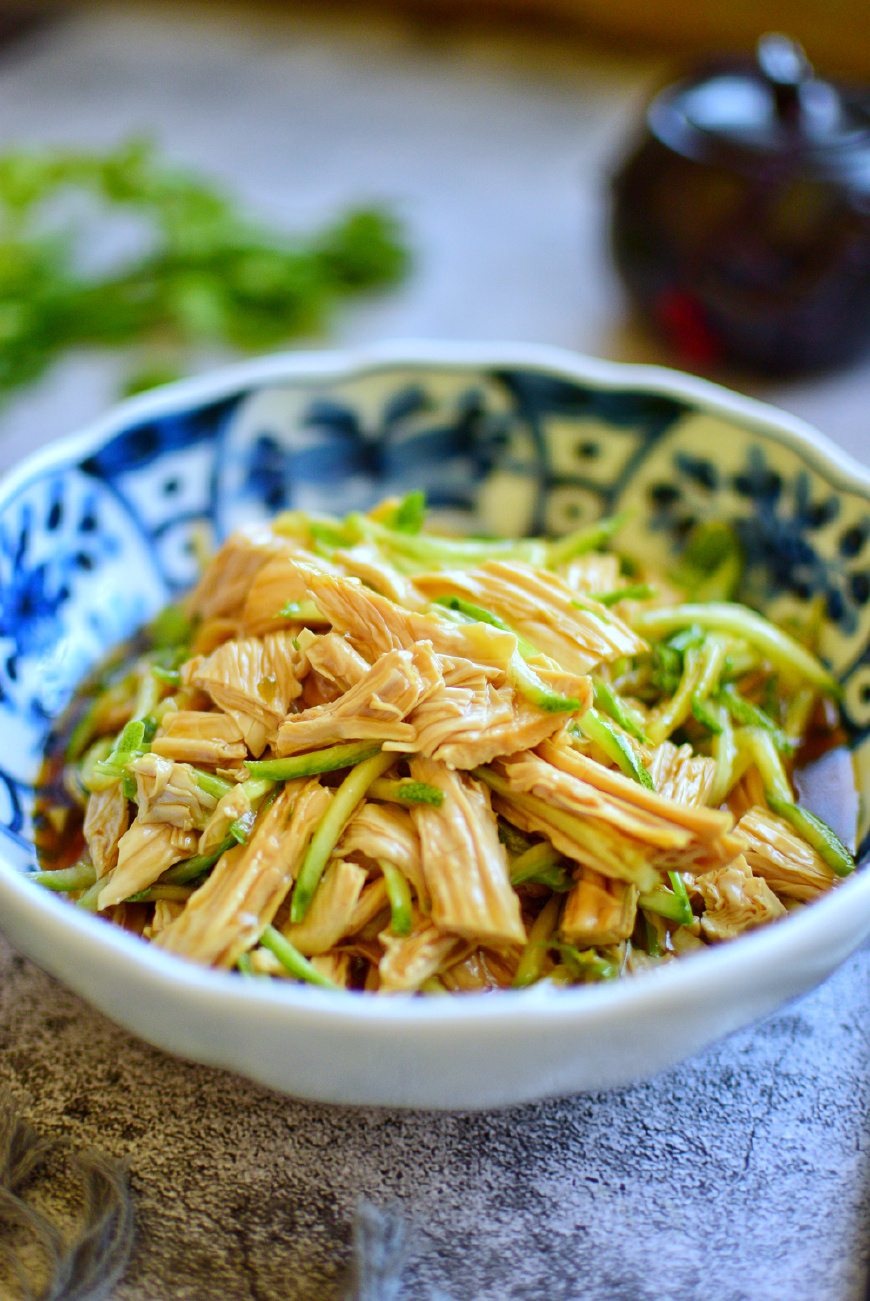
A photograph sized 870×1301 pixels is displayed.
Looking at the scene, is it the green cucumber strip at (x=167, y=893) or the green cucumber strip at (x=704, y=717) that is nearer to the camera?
the green cucumber strip at (x=167, y=893)

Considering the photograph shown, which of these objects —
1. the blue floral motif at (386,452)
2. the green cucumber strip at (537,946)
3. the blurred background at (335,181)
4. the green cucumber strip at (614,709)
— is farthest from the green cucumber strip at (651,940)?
the blurred background at (335,181)

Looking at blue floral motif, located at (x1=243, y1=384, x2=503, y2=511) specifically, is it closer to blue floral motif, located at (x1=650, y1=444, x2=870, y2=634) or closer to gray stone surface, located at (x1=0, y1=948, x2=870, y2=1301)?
blue floral motif, located at (x1=650, y1=444, x2=870, y2=634)

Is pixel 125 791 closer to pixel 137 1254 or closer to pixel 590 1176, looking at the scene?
pixel 137 1254

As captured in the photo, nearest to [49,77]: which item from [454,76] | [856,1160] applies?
[454,76]

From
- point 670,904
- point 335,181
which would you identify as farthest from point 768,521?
point 335,181

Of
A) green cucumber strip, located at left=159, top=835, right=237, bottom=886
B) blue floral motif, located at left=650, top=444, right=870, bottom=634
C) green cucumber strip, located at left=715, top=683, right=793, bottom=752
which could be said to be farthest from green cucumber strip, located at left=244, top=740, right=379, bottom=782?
blue floral motif, located at left=650, top=444, right=870, bottom=634

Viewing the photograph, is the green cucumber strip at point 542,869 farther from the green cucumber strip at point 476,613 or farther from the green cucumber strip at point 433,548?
the green cucumber strip at point 433,548
